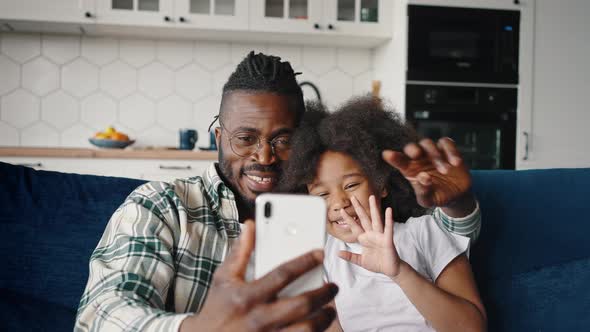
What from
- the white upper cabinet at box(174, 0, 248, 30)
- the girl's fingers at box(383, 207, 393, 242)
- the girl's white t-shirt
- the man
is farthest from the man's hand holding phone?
the white upper cabinet at box(174, 0, 248, 30)

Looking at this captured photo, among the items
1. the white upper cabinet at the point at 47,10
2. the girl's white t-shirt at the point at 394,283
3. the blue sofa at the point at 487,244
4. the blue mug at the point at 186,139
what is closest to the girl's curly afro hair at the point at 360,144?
the girl's white t-shirt at the point at 394,283

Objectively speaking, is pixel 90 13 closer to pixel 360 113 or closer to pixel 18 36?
pixel 18 36

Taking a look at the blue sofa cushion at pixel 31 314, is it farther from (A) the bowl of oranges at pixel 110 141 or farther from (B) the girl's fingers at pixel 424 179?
(A) the bowl of oranges at pixel 110 141

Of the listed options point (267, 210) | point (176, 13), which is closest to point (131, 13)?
point (176, 13)

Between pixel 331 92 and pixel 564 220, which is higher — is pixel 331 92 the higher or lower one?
the higher one

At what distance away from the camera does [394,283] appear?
3.40 ft

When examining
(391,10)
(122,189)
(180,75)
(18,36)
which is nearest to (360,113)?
(122,189)

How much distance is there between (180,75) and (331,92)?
959mm

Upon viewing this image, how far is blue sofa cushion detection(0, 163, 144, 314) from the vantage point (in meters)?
1.08

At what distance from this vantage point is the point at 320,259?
594mm

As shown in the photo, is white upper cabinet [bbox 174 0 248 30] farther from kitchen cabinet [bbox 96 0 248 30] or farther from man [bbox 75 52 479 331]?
man [bbox 75 52 479 331]

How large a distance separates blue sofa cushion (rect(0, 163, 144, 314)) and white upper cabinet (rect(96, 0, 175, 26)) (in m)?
1.85

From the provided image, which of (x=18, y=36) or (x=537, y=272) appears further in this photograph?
(x=18, y=36)

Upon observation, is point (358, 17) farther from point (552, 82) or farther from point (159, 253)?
point (159, 253)
